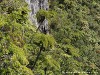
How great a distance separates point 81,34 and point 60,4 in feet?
9.42

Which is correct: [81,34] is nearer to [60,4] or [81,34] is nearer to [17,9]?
[60,4]

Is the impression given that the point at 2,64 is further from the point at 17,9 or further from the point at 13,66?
the point at 17,9

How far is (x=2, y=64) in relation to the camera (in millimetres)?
6121

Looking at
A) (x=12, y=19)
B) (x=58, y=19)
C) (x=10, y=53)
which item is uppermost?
(x=12, y=19)

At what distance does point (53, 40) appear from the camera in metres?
7.30

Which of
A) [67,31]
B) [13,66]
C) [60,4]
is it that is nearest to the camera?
[13,66]

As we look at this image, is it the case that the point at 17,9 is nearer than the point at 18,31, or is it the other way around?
the point at 18,31

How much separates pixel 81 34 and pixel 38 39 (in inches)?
418

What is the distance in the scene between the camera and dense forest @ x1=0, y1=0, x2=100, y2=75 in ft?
20.6

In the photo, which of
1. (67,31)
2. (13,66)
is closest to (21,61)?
(13,66)

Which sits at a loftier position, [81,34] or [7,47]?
[7,47]

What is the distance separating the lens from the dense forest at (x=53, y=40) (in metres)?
6.29

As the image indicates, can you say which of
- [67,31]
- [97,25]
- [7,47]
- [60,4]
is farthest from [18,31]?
[97,25]

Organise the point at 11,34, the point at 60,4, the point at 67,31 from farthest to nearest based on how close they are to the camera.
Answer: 1. the point at 60,4
2. the point at 67,31
3. the point at 11,34
